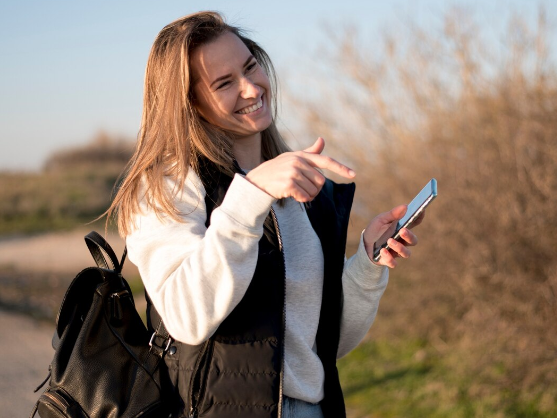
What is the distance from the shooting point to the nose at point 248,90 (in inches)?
75.9

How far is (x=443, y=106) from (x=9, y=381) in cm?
411

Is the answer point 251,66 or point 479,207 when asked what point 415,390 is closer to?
point 479,207

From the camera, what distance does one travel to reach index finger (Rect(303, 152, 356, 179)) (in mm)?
1448

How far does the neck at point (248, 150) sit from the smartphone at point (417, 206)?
1.55ft

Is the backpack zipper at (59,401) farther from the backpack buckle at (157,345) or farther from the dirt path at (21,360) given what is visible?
the dirt path at (21,360)

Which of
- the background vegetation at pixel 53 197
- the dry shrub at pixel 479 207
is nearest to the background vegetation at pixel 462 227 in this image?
the dry shrub at pixel 479 207

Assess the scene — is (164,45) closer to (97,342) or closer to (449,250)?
(97,342)

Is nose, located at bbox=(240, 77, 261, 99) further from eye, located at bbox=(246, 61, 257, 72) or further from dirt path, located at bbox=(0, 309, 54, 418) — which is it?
dirt path, located at bbox=(0, 309, 54, 418)

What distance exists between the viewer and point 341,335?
2053 millimetres

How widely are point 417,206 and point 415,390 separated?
3.60 m

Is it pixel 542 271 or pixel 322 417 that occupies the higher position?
pixel 322 417

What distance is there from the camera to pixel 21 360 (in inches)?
229

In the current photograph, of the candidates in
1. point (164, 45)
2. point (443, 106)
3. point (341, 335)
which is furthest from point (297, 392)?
point (443, 106)

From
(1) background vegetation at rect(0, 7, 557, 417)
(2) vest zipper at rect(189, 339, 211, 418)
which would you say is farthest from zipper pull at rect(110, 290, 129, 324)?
(1) background vegetation at rect(0, 7, 557, 417)
